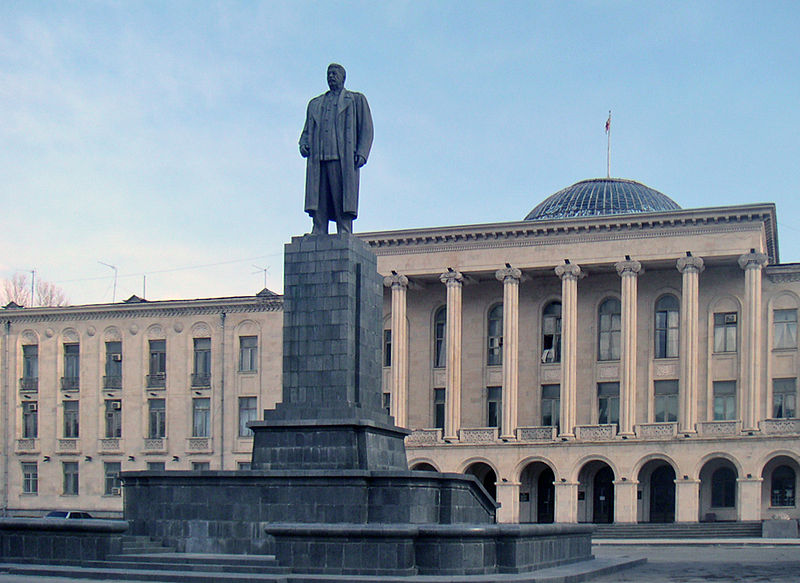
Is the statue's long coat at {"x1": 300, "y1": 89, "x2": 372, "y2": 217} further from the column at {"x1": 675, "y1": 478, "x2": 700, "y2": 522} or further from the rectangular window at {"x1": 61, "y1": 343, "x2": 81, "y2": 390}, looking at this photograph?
the rectangular window at {"x1": 61, "y1": 343, "x2": 81, "y2": 390}

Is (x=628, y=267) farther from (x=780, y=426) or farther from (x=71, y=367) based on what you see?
(x=71, y=367)

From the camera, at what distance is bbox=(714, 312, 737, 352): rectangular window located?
59.5 meters

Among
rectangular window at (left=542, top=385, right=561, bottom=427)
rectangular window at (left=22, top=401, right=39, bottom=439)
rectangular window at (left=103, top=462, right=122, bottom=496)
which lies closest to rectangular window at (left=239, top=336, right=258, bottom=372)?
rectangular window at (left=103, top=462, right=122, bottom=496)

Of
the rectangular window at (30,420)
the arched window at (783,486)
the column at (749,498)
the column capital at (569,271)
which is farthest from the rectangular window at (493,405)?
the rectangular window at (30,420)

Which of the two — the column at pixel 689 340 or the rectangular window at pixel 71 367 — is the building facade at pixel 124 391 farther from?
the column at pixel 689 340

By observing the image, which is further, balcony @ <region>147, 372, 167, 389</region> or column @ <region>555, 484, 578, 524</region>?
balcony @ <region>147, 372, 167, 389</region>

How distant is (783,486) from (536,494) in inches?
464

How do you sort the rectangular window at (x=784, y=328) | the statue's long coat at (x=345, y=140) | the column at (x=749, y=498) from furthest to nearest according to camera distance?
the rectangular window at (x=784, y=328)
the column at (x=749, y=498)
the statue's long coat at (x=345, y=140)

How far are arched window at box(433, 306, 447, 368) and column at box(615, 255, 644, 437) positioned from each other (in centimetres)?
983

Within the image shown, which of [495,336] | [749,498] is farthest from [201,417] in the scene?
[749,498]

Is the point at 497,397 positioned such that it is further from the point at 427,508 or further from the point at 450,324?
the point at 427,508

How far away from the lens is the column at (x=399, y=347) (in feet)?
209

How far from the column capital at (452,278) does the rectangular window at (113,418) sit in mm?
18959

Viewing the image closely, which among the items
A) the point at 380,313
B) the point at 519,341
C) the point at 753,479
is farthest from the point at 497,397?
the point at 380,313
